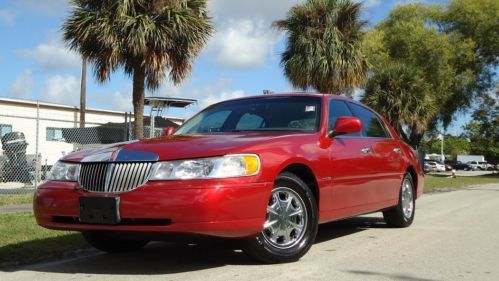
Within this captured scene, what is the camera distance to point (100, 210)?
4688mm

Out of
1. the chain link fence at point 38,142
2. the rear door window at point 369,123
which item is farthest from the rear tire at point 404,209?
the chain link fence at point 38,142

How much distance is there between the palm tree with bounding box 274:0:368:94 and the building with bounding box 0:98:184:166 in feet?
19.7

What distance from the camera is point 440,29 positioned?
38594 millimetres

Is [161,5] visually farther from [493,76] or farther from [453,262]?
[493,76]

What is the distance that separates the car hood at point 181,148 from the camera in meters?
4.67

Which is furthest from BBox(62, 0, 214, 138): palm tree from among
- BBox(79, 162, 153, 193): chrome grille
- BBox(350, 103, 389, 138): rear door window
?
BBox(79, 162, 153, 193): chrome grille

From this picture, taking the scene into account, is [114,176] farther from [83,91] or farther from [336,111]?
[83,91]

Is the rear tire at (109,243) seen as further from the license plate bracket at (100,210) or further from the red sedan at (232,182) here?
the license plate bracket at (100,210)

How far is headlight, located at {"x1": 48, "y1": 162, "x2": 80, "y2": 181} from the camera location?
5012 millimetres

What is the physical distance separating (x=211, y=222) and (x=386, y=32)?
3340 centimetres

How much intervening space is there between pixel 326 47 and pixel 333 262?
14.5 metres

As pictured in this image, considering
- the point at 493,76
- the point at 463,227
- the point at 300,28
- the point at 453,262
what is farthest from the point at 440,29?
the point at 453,262

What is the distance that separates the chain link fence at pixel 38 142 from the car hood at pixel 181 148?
249 inches

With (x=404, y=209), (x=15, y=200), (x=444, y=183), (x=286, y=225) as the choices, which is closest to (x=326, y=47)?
(x=444, y=183)
